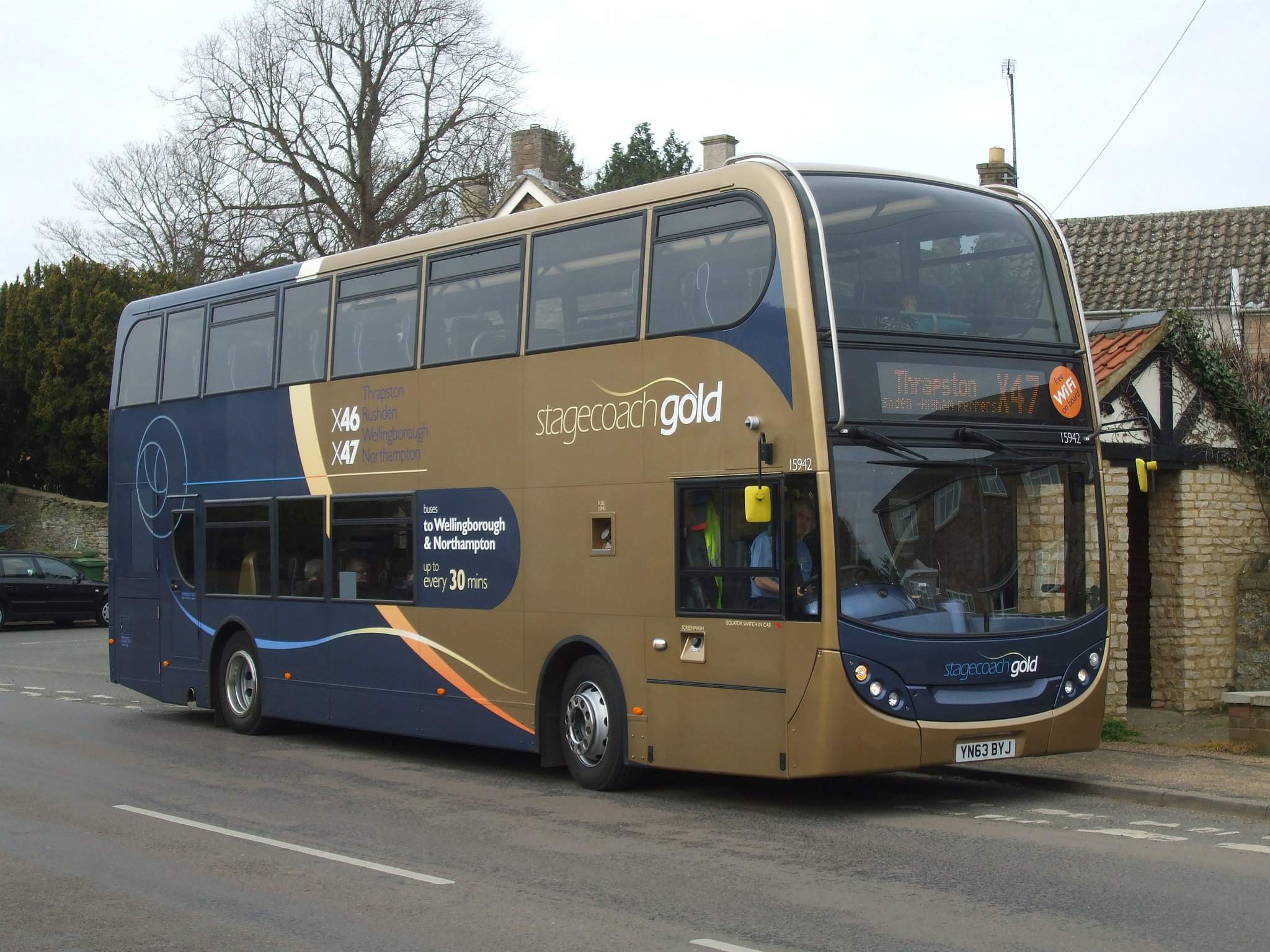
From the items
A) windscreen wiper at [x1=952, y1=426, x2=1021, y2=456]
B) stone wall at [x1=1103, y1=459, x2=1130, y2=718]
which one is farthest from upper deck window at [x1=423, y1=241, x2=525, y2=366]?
stone wall at [x1=1103, y1=459, x2=1130, y2=718]

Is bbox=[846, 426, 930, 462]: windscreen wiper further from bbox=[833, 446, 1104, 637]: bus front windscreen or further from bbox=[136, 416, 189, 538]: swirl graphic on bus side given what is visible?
bbox=[136, 416, 189, 538]: swirl graphic on bus side

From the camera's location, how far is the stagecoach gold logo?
1032 centimetres

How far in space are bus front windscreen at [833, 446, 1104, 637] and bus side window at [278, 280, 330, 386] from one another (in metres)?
6.48

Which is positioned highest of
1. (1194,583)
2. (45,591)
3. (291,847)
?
(1194,583)

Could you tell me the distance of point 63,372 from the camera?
151ft

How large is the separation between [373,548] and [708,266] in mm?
4826

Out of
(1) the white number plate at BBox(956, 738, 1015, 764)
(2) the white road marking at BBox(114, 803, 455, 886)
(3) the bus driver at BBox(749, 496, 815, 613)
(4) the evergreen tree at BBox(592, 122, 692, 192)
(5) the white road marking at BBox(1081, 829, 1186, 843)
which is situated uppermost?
(4) the evergreen tree at BBox(592, 122, 692, 192)

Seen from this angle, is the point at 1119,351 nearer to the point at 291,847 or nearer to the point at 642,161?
the point at 291,847

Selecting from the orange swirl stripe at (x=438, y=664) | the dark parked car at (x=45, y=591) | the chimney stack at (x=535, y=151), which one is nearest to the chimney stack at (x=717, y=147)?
the chimney stack at (x=535, y=151)

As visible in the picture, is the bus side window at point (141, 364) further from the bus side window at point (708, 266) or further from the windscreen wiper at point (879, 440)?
the windscreen wiper at point (879, 440)

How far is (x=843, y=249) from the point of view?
9.82m

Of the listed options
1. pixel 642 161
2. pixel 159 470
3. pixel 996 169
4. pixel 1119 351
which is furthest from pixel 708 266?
pixel 642 161

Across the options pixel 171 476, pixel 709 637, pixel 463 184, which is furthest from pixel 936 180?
pixel 463 184

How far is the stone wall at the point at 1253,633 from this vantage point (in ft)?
53.2
